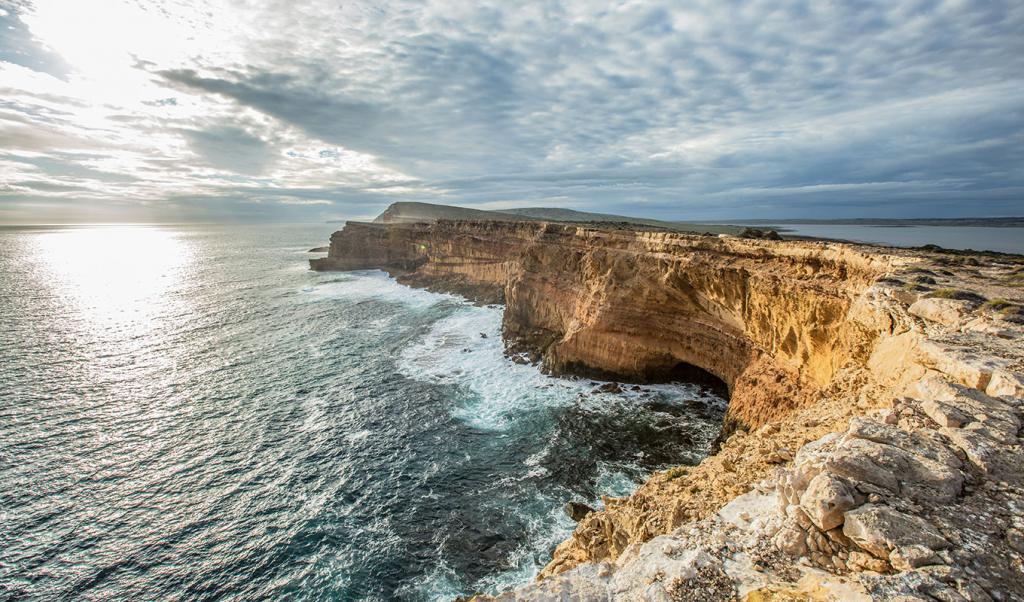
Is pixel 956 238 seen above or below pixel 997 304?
above

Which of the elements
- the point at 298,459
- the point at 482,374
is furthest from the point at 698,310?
the point at 298,459

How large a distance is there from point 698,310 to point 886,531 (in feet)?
72.6

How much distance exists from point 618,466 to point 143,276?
326 feet

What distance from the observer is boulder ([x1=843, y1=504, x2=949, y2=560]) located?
14.4ft

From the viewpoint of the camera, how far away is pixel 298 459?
20531 millimetres

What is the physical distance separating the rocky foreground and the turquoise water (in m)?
6.38

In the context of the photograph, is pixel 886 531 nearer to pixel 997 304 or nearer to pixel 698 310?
pixel 997 304

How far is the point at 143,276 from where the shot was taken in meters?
80.3

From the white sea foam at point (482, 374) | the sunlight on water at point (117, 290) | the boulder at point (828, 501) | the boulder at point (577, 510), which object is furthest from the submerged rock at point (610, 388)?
the sunlight on water at point (117, 290)

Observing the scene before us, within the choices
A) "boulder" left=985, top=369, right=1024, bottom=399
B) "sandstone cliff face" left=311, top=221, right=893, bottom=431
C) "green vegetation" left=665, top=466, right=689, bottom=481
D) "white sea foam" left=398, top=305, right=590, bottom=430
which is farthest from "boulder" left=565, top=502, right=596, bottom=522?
"boulder" left=985, top=369, right=1024, bottom=399

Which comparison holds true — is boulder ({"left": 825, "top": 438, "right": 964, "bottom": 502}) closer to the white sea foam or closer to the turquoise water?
the turquoise water

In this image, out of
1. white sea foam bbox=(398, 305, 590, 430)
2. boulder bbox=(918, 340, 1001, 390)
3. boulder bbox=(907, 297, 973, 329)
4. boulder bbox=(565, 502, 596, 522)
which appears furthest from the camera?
white sea foam bbox=(398, 305, 590, 430)

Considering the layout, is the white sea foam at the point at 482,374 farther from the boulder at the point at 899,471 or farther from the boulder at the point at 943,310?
the boulder at the point at 899,471

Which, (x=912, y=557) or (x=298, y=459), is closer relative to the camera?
(x=912, y=557)
